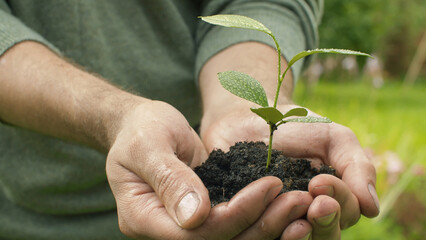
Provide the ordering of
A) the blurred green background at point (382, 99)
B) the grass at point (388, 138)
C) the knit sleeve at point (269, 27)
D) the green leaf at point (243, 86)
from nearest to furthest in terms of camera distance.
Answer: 1. the green leaf at point (243, 86)
2. the knit sleeve at point (269, 27)
3. the grass at point (388, 138)
4. the blurred green background at point (382, 99)

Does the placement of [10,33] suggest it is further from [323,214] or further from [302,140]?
[323,214]

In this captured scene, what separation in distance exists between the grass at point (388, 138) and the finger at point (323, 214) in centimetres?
67

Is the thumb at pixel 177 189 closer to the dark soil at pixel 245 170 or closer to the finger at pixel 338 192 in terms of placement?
the dark soil at pixel 245 170

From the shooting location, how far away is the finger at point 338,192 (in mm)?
1084

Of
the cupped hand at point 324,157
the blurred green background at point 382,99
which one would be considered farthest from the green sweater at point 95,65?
the blurred green background at point 382,99

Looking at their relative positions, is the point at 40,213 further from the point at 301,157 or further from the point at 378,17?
the point at 378,17

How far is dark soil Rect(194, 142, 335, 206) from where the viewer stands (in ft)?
4.04

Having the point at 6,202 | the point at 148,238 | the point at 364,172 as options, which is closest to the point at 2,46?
the point at 6,202

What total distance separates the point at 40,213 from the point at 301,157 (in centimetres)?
113

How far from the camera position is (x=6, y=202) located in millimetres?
1812

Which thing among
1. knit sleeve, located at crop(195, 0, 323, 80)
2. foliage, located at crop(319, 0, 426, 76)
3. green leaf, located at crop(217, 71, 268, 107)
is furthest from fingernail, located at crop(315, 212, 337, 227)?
foliage, located at crop(319, 0, 426, 76)

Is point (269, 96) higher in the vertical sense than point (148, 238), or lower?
higher

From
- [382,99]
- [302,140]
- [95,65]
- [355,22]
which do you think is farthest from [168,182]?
[382,99]

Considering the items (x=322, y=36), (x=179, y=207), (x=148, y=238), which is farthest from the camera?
(x=322, y=36)
